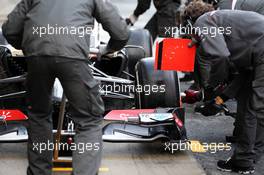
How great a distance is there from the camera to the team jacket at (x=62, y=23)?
4137 millimetres

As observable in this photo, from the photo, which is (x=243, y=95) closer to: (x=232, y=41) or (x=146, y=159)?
(x=232, y=41)

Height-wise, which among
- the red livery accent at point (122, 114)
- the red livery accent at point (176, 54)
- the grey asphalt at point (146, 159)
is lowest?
the grey asphalt at point (146, 159)

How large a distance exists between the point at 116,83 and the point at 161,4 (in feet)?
9.01

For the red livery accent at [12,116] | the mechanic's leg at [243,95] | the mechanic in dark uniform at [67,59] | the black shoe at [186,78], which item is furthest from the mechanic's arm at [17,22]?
the black shoe at [186,78]

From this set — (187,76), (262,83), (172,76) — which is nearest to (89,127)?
(262,83)

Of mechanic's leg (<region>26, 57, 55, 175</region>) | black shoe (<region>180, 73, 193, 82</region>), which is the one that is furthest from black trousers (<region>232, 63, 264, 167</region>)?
black shoe (<region>180, 73, 193, 82</region>)

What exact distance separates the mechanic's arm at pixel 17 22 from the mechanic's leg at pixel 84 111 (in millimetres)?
469

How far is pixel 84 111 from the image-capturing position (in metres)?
4.28

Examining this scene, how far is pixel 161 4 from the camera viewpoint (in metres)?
8.71

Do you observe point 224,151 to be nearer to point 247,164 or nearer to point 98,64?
point 247,164

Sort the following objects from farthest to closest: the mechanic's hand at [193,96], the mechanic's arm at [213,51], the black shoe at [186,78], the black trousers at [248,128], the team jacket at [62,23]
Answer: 1. the black shoe at [186,78]
2. the mechanic's hand at [193,96]
3. the black trousers at [248,128]
4. the mechanic's arm at [213,51]
5. the team jacket at [62,23]

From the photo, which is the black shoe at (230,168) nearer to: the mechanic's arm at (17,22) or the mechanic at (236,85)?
the mechanic at (236,85)

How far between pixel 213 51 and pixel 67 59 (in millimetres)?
1156

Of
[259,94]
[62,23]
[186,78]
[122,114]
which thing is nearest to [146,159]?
[122,114]
